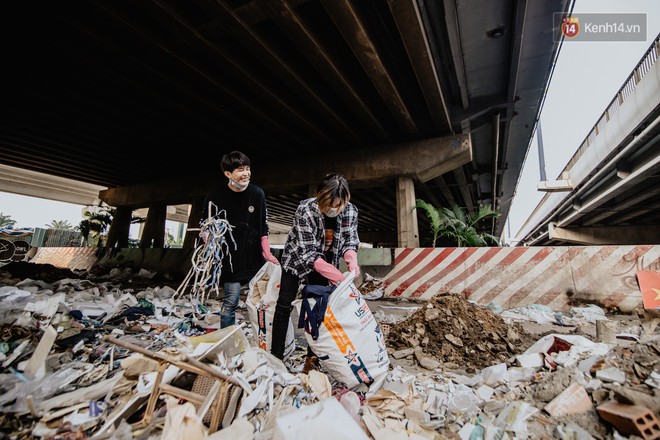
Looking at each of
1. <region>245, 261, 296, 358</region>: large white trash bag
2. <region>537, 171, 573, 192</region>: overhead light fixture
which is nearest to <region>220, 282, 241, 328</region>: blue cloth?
<region>245, 261, 296, 358</region>: large white trash bag

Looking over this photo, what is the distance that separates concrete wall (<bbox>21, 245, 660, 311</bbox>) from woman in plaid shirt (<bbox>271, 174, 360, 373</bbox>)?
3520 mm

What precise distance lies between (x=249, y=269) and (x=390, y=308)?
2803 mm

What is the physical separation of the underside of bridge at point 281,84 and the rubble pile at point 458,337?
3786mm

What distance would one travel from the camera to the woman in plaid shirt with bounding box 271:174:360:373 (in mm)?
1921

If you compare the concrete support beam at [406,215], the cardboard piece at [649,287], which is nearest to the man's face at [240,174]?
the concrete support beam at [406,215]

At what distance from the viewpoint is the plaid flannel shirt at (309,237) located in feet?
6.55

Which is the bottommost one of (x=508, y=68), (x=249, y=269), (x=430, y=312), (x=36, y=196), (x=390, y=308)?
(x=390, y=308)

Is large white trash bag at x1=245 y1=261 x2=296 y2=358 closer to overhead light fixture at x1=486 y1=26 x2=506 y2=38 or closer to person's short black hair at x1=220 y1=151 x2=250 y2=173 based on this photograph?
person's short black hair at x1=220 y1=151 x2=250 y2=173

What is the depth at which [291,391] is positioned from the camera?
5.29ft

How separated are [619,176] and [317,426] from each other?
12.3m

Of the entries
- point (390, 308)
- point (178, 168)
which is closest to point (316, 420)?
point (390, 308)

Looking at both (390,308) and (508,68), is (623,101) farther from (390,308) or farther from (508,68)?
(390,308)

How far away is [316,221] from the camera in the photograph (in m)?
2.04

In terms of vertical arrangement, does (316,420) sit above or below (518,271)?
below
